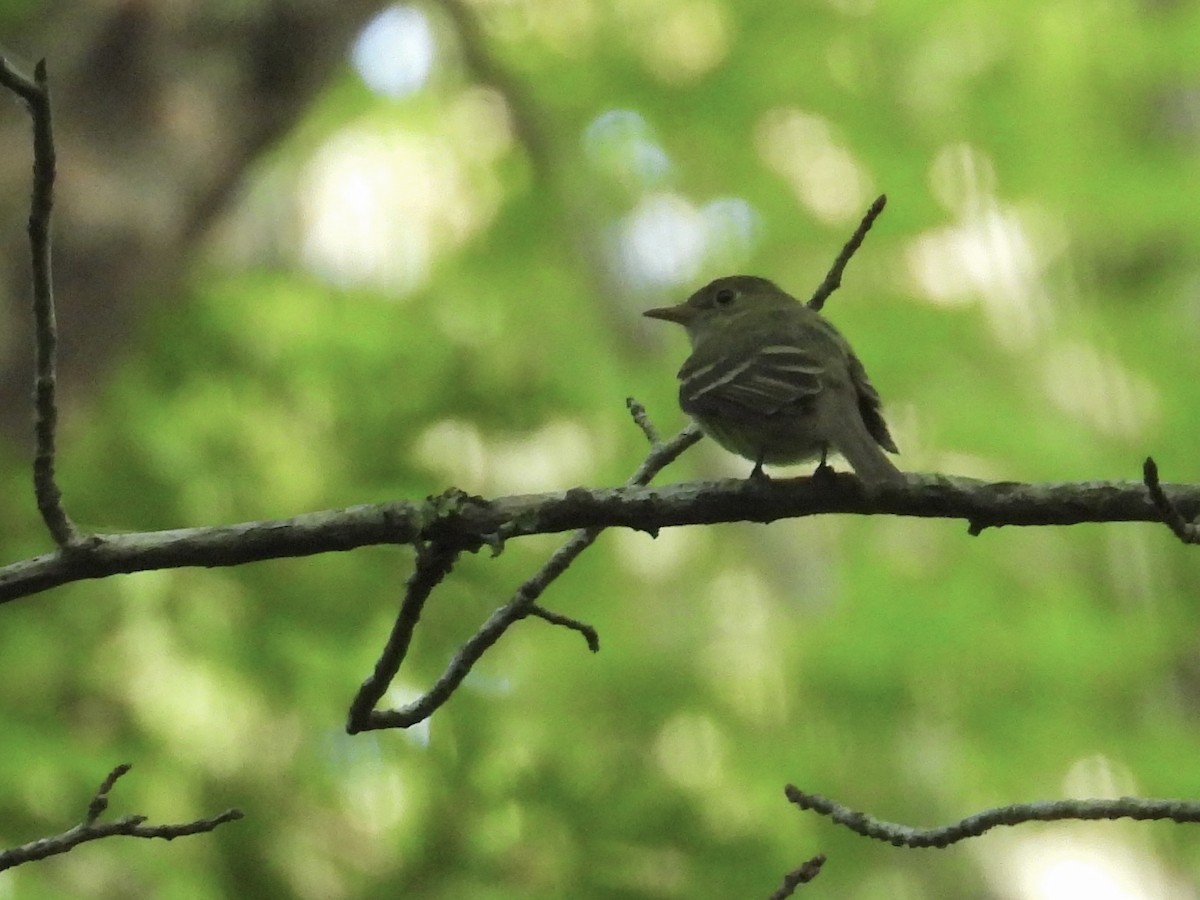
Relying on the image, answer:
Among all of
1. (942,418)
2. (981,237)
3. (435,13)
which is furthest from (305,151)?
(942,418)

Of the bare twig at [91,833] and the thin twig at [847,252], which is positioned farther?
the thin twig at [847,252]

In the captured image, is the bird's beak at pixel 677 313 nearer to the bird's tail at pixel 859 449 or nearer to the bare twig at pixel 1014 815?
the bird's tail at pixel 859 449

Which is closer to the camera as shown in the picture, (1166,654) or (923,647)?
(923,647)

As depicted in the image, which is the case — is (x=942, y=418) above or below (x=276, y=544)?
above

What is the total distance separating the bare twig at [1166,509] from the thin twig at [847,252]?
928 millimetres

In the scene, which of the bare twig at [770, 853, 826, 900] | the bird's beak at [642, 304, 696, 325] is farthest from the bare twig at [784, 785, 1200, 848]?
the bird's beak at [642, 304, 696, 325]

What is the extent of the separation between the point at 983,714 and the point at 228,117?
3.85 m

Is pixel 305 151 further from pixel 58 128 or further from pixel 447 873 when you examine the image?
pixel 447 873

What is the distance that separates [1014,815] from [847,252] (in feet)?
4.26

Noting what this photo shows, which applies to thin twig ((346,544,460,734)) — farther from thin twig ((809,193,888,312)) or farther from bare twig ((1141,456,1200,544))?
thin twig ((809,193,888,312))

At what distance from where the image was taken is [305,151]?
33.0 ft

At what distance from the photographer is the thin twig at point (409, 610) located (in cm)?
220

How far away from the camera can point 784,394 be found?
3.58 meters

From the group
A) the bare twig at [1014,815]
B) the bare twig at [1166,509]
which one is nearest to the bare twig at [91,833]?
the bare twig at [1014,815]
